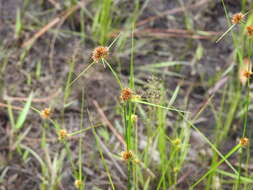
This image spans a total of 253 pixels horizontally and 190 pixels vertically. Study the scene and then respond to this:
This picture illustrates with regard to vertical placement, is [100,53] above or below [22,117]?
above

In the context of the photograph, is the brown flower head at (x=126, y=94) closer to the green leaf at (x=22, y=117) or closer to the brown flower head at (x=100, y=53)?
the brown flower head at (x=100, y=53)

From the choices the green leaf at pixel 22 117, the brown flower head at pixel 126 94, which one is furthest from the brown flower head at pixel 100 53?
the green leaf at pixel 22 117

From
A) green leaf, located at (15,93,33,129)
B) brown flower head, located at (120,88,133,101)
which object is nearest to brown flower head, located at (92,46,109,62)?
brown flower head, located at (120,88,133,101)

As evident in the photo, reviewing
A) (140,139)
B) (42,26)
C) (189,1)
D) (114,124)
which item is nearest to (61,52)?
(42,26)

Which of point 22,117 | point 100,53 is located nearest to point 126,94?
point 100,53

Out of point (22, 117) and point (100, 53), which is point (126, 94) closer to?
point (100, 53)

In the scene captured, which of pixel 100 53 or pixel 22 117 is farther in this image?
pixel 22 117

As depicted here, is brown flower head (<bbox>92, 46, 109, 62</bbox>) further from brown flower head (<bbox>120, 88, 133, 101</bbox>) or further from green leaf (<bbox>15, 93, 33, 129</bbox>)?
green leaf (<bbox>15, 93, 33, 129</bbox>)

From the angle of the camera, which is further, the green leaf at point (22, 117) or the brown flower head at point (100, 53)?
the green leaf at point (22, 117)

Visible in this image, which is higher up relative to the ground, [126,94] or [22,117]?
[126,94]

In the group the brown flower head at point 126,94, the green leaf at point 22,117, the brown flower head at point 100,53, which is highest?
the brown flower head at point 100,53

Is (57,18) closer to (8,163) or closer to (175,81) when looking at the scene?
(175,81)

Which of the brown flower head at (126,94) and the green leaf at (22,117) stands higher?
the brown flower head at (126,94)
